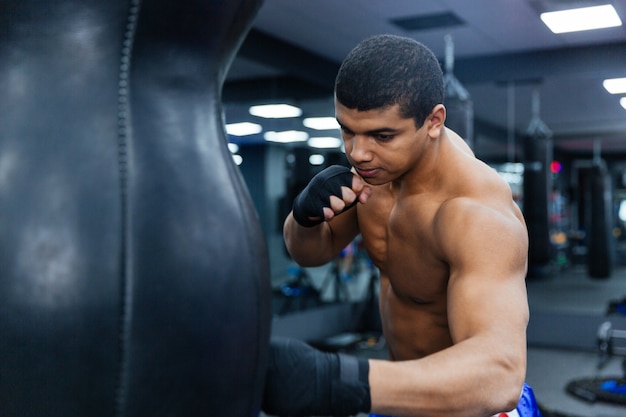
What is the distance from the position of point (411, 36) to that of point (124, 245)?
5.02m

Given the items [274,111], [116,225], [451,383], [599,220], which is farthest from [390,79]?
[599,220]

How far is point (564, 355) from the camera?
254 inches

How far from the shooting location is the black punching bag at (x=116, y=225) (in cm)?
70

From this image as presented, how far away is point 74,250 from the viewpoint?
703mm

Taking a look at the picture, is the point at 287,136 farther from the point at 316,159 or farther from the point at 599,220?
the point at 599,220

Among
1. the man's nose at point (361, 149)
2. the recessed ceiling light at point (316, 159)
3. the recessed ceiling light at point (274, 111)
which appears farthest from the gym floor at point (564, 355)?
the man's nose at point (361, 149)

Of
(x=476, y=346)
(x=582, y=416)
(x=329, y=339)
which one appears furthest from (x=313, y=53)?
(x=476, y=346)

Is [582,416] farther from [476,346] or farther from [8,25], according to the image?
[8,25]

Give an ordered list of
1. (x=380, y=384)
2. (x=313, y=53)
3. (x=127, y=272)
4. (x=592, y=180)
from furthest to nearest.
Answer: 1. (x=592, y=180)
2. (x=313, y=53)
3. (x=380, y=384)
4. (x=127, y=272)

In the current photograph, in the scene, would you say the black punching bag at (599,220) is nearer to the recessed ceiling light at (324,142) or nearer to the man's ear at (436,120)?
the recessed ceiling light at (324,142)

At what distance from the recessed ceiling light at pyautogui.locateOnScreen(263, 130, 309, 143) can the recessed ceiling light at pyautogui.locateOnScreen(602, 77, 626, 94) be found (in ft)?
10.4

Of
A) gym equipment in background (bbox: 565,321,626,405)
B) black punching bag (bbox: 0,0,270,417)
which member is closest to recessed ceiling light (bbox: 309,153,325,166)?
gym equipment in background (bbox: 565,321,626,405)

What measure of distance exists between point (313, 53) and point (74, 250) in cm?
562

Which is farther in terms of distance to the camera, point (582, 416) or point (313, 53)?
point (313, 53)
